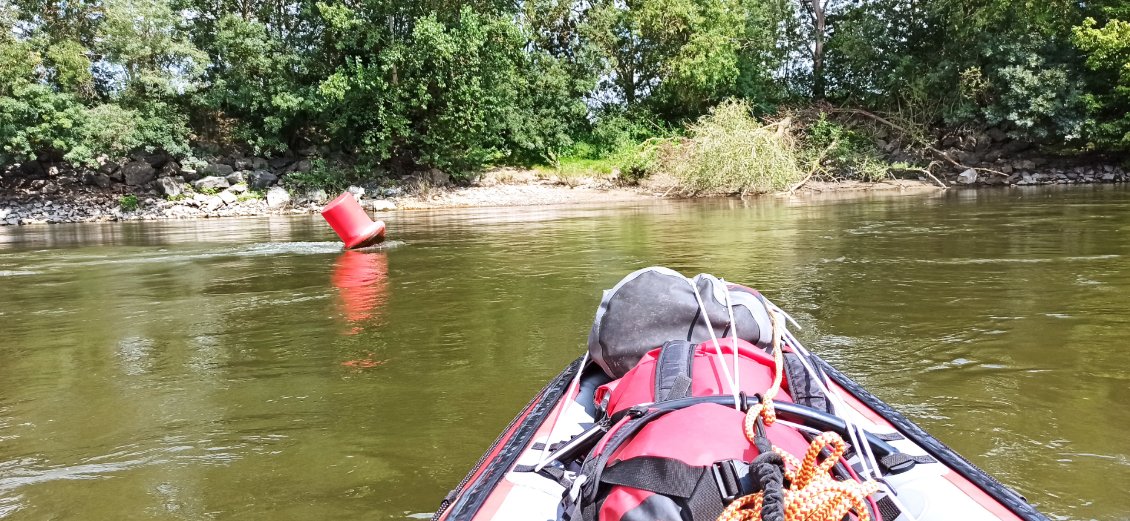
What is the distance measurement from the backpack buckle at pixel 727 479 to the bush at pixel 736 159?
14.8 m

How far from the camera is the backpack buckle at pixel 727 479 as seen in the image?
4.48 feet

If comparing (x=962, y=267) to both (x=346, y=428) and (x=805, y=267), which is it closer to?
(x=805, y=267)

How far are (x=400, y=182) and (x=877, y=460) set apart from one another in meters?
21.2

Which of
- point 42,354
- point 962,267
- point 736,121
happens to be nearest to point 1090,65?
point 736,121

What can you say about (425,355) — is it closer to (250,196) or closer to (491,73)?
(491,73)

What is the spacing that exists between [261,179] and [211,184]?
51.0 inches

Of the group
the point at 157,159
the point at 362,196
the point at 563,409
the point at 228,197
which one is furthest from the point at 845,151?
the point at 563,409

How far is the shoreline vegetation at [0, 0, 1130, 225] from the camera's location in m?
18.4

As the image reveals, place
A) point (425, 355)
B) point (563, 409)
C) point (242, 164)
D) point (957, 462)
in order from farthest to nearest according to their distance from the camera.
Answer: point (242, 164) < point (425, 355) < point (563, 409) < point (957, 462)

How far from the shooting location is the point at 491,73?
68.7 feet

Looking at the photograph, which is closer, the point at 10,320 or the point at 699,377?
the point at 699,377

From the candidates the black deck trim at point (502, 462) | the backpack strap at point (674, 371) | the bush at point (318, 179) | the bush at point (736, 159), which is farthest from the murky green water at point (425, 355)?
the bush at point (318, 179)

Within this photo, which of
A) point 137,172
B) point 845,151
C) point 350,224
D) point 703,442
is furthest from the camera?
point 137,172

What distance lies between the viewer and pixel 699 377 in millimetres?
1952
